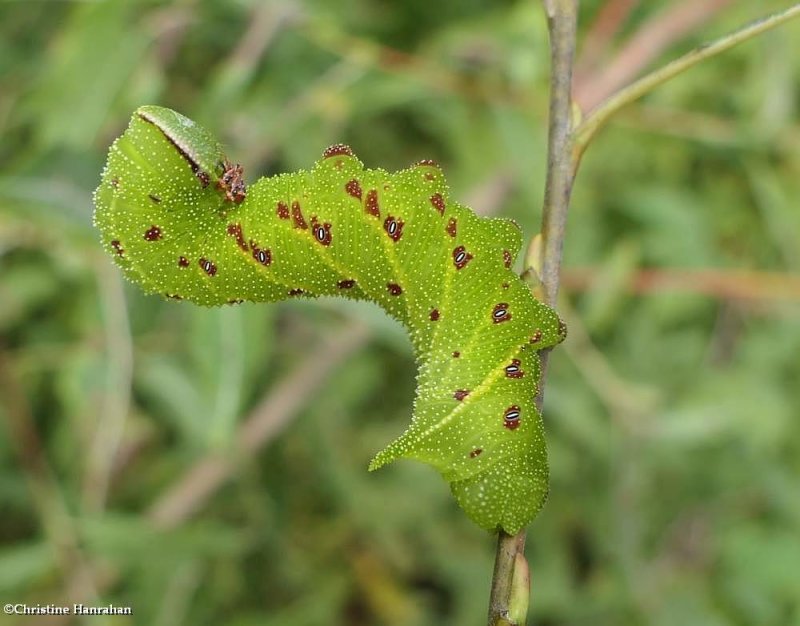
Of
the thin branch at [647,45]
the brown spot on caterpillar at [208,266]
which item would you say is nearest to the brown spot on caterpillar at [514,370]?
the brown spot on caterpillar at [208,266]

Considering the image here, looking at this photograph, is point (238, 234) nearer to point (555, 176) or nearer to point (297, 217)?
point (297, 217)

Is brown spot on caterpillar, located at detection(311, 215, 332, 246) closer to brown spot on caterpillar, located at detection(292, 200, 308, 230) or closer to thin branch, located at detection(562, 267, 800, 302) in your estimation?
brown spot on caterpillar, located at detection(292, 200, 308, 230)

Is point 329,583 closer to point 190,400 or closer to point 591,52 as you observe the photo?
point 190,400

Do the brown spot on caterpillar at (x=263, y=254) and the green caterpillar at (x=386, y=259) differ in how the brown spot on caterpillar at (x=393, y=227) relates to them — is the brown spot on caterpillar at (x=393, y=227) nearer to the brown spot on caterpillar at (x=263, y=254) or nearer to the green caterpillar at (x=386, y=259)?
the green caterpillar at (x=386, y=259)

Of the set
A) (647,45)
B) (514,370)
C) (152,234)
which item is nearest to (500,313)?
(514,370)

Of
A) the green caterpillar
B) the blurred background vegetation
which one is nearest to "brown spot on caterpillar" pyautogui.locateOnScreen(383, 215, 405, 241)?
the green caterpillar

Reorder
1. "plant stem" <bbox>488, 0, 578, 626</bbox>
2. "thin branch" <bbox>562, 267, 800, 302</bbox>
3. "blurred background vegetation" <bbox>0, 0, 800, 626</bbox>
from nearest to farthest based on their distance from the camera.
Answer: "plant stem" <bbox>488, 0, 578, 626</bbox> < "blurred background vegetation" <bbox>0, 0, 800, 626</bbox> < "thin branch" <bbox>562, 267, 800, 302</bbox>
